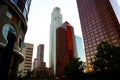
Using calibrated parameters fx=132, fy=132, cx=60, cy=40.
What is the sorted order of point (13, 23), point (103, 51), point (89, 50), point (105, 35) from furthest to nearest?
point (89, 50) → point (105, 35) → point (103, 51) → point (13, 23)

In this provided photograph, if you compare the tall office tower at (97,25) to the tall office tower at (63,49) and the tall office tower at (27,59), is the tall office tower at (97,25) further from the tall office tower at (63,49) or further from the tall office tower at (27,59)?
the tall office tower at (27,59)

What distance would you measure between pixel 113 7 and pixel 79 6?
40853 millimetres

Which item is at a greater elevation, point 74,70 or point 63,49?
point 63,49

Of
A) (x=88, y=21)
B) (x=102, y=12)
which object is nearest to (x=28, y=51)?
(x=88, y=21)

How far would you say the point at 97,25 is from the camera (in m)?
118

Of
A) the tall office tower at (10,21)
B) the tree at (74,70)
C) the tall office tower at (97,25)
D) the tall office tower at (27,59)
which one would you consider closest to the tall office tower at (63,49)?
the tall office tower at (97,25)

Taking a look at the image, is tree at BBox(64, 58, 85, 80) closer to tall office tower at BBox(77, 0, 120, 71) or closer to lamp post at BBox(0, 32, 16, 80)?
lamp post at BBox(0, 32, 16, 80)

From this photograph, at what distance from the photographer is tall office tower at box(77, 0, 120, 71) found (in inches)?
4078

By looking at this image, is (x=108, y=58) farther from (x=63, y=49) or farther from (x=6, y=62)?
(x=63, y=49)

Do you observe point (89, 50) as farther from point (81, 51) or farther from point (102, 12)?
point (81, 51)

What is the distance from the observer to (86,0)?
139125 mm

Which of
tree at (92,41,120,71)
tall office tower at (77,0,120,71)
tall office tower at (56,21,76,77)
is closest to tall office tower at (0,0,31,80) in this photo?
tree at (92,41,120,71)

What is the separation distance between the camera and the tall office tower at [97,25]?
104 meters

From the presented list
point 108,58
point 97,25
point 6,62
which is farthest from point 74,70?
point 97,25
